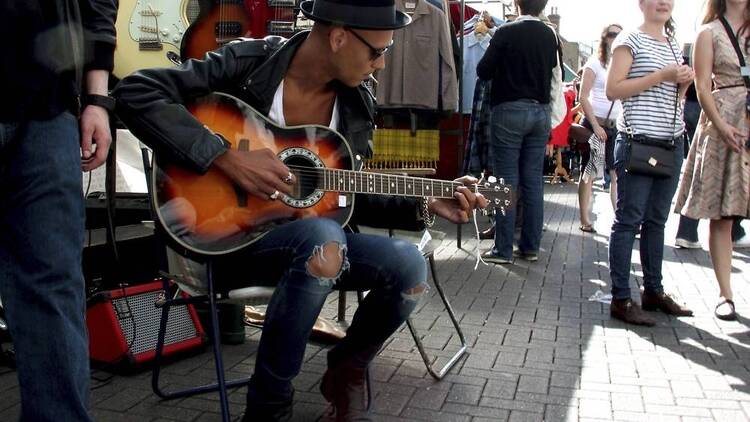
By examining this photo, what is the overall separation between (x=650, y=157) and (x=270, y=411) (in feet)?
8.86

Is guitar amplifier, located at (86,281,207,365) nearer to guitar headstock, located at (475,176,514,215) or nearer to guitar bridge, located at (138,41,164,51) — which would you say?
guitar headstock, located at (475,176,514,215)

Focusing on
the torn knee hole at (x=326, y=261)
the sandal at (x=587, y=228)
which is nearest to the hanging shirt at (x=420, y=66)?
the sandal at (x=587, y=228)

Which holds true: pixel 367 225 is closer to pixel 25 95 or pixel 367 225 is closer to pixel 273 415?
pixel 273 415

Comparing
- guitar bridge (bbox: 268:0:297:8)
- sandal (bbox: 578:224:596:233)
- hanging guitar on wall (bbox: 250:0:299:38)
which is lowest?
sandal (bbox: 578:224:596:233)

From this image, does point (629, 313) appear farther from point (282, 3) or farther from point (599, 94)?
point (599, 94)

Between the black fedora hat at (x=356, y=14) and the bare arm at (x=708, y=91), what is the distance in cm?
236

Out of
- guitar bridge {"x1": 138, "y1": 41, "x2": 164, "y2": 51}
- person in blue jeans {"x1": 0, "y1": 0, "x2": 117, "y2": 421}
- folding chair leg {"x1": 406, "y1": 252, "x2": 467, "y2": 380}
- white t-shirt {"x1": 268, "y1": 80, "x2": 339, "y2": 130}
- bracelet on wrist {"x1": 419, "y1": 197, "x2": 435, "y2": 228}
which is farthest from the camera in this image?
guitar bridge {"x1": 138, "y1": 41, "x2": 164, "y2": 51}

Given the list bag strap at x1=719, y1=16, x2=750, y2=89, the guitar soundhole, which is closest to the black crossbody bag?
bag strap at x1=719, y1=16, x2=750, y2=89

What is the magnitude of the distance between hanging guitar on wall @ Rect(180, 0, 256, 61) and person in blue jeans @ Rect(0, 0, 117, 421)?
3737 mm

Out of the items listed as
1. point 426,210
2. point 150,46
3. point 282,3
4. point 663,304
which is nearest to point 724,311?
point 663,304

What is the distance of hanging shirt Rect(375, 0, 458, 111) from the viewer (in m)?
6.53

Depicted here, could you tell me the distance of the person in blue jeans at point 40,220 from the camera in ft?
6.15

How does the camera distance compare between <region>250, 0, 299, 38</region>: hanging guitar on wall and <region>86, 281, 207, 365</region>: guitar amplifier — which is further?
<region>250, 0, 299, 38</region>: hanging guitar on wall

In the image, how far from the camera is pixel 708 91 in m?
4.45
